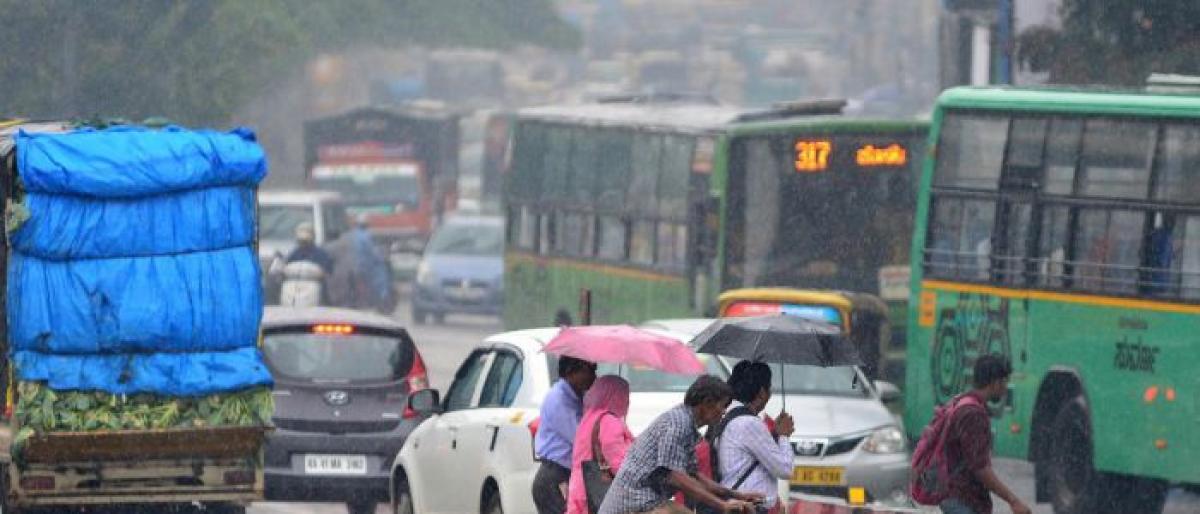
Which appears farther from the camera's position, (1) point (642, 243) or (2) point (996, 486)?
(1) point (642, 243)

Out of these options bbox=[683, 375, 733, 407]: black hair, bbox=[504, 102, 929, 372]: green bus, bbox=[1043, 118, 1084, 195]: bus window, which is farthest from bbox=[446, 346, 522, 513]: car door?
bbox=[504, 102, 929, 372]: green bus

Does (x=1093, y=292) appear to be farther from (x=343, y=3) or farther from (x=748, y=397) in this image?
(x=343, y=3)

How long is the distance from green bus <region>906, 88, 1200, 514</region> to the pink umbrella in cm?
589

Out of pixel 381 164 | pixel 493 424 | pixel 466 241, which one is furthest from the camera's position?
pixel 381 164

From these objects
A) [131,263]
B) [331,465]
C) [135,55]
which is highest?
[135,55]

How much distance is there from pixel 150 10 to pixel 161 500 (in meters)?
21.4

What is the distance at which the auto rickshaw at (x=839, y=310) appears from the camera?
743 inches

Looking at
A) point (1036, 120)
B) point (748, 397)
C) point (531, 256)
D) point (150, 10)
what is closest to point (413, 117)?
point (150, 10)

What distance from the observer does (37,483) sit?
13234 mm

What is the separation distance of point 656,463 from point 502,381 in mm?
4160

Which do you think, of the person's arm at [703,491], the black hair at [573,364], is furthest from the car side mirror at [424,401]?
A: the person's arm at [703,491]

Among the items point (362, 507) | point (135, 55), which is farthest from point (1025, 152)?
point (135, 55)

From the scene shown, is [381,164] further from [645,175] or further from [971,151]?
[971,151]

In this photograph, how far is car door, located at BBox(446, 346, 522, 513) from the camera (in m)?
12.9
